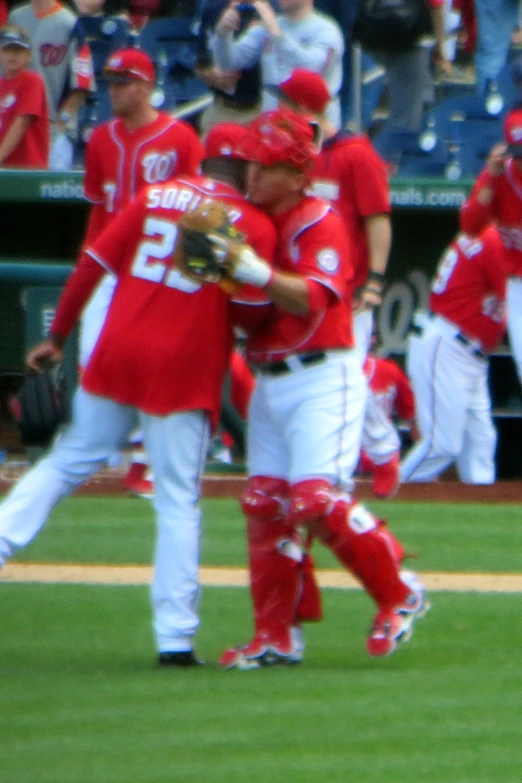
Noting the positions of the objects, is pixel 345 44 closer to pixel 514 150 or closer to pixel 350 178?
pixel 514 150

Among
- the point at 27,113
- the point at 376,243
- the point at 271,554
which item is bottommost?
the point at 271,554

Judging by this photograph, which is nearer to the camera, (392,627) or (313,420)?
(313,420)

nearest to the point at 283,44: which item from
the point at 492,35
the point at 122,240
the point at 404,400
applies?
the point at 492,35

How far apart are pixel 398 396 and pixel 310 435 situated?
5526 millimetres

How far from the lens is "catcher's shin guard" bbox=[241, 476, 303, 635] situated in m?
5.45

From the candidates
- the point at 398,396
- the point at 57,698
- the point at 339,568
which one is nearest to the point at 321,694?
the point at 57,698

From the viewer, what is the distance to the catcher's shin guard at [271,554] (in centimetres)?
545

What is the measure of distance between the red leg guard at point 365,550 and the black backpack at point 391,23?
6.69 meters

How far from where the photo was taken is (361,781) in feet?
12.9

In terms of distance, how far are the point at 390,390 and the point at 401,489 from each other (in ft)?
1.99

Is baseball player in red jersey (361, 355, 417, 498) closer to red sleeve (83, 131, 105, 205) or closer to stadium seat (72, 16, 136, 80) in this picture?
red sleeve (83, 131, 105, 205)

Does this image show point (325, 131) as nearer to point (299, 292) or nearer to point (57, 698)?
point (299, 292)

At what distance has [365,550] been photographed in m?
5.34

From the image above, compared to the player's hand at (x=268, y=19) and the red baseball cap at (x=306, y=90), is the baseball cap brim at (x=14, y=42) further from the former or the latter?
the red baseball cap at (x=306, y=90)
